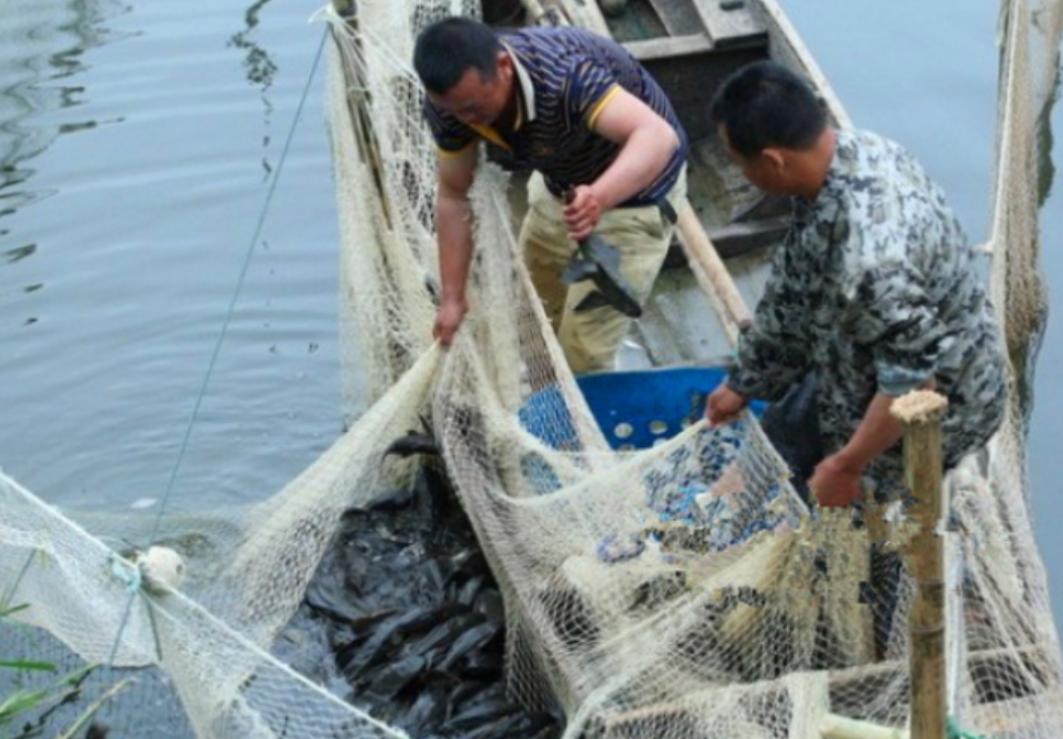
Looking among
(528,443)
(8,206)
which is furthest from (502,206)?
(8,206)

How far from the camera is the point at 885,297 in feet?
11.6

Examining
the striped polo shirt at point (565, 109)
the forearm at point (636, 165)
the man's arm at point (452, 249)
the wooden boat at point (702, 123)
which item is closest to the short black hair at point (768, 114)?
the forearm at point (636, 165)

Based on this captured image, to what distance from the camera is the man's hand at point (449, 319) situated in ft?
16.7

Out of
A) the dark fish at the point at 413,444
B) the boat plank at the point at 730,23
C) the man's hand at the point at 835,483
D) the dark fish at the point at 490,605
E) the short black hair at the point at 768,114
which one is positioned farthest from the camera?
the boat plank at the point at 730,23

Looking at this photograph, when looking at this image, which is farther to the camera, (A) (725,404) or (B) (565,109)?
(B) (565,109)

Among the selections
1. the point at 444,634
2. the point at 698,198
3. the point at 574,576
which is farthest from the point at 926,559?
the point at 698,198

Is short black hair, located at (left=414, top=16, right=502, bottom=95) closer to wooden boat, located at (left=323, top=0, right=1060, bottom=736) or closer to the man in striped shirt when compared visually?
the man in striped shirt

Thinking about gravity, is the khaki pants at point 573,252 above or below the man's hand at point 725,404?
below

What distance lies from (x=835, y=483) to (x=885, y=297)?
52 cm

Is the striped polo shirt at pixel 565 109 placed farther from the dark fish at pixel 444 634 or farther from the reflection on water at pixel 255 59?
the reflection on water at pixel 255 59

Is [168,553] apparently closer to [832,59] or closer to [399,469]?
[399,469]

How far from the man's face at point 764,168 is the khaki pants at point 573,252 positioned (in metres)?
1.38

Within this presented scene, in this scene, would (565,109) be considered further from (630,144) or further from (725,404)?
(725,404)

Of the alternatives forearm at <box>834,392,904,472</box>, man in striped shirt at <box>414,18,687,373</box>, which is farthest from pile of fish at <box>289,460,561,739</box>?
forearm at <box>834,392,904,472</box>
